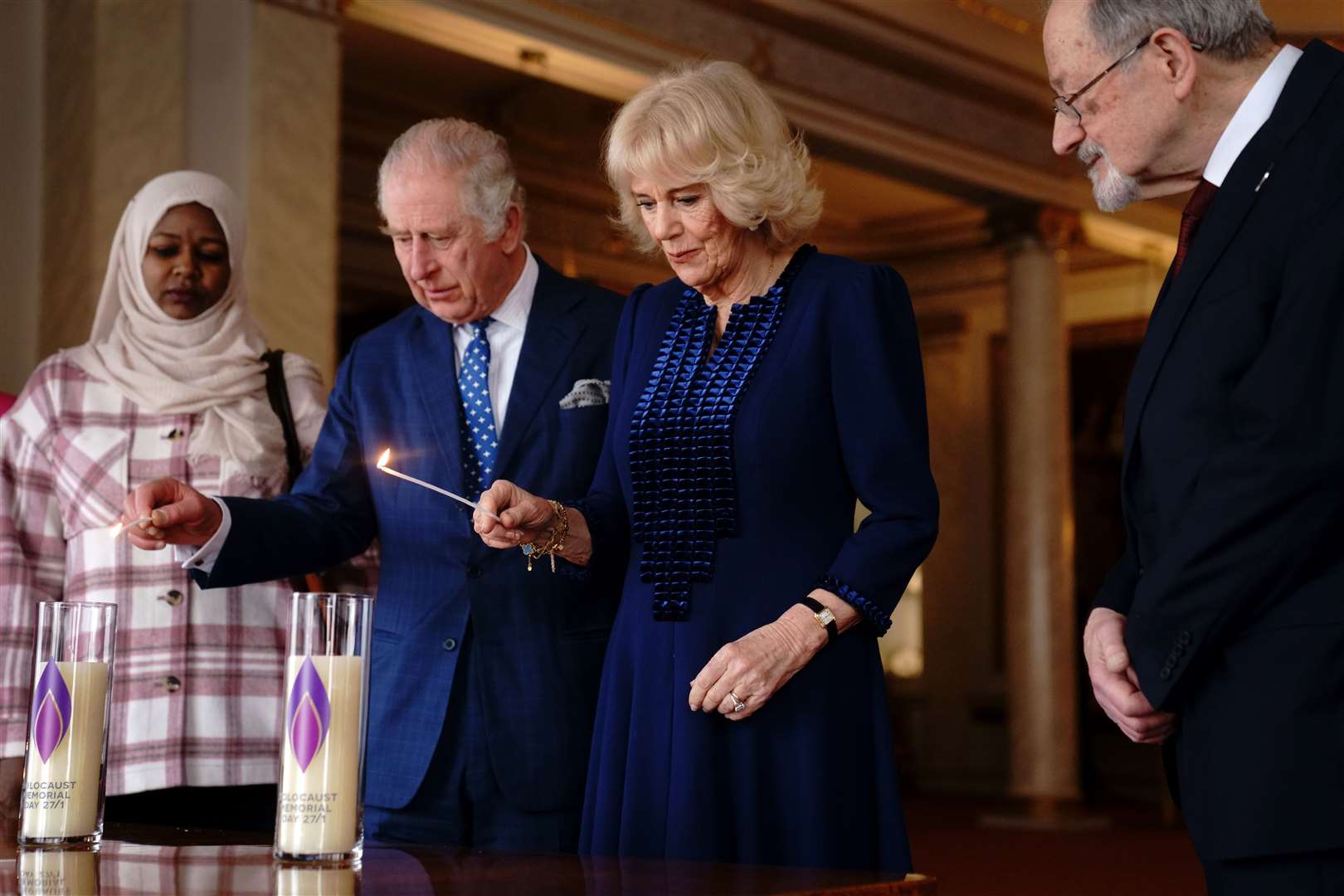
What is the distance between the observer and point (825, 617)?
181cm

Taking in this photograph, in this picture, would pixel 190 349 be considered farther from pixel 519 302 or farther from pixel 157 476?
pixel 519 302

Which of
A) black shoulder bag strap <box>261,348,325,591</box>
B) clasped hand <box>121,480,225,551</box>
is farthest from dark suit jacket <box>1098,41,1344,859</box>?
black shoulder bag strap <box>261,348,325,591</box>

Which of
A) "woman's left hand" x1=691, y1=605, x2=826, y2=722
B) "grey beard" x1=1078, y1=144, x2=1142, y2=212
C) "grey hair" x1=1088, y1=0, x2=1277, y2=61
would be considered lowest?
"woman's left hand" x1=691, y1=605, x2=826, y2=722

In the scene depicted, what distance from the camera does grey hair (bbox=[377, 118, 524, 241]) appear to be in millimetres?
2303

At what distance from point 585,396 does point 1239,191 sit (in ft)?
3.45

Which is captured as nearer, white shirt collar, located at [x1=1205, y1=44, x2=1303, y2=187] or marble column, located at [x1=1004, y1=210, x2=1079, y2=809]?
white shirt collar, located at [x1=1205, y1=44, x2=1303, y2=187]

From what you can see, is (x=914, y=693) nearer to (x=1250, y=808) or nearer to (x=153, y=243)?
(x=153, y=243)

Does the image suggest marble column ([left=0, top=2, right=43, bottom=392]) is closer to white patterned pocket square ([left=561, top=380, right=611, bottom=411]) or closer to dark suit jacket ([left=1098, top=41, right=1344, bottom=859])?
white patterned pocket square ([left=561, top=380, right=611, bottom=411])

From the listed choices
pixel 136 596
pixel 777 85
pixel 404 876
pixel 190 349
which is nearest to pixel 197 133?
pixel 190 349

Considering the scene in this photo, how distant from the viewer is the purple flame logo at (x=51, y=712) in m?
1.52

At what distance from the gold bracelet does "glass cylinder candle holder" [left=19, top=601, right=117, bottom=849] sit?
0.57 metres

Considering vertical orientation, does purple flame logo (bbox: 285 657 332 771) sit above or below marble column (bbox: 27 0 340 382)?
below

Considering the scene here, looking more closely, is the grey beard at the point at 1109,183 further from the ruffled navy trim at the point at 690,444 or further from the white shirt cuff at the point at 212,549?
the white shirt cuff at the point at 212,549

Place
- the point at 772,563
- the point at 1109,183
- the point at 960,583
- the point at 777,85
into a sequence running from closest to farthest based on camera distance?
1. the point at 1109,183
2. the point at 772,563
3. the point at 777,85
4. the point at 960,583
